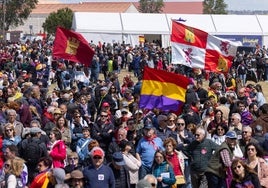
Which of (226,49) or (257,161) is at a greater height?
(226,49)

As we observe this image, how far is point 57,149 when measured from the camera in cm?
1195

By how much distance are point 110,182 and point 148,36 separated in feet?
145

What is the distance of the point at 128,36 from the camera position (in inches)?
2009

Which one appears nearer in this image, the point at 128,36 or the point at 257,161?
the point at 257,161

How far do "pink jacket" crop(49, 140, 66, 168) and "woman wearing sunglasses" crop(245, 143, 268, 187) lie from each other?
8.62 feet

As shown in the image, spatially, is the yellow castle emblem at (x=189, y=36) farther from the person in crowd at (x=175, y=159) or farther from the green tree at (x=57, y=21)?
the green tree at (x=57, y=21)

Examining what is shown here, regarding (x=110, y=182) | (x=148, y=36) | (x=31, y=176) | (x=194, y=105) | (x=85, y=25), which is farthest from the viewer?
(x=148, y=36)

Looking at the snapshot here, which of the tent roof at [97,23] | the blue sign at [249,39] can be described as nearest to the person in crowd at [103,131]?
the tent roof at [97,23]

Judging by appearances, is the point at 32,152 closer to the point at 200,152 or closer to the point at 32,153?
the point at 32,153

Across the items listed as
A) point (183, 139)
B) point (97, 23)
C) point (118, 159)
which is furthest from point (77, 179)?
point (97, 23)

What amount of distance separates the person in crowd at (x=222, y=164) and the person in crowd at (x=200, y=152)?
43 centimetres

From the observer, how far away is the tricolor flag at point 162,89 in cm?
1425

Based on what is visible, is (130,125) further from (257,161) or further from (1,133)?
(257,161)

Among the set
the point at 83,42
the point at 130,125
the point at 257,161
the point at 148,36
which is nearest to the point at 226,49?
the point at 83,42
